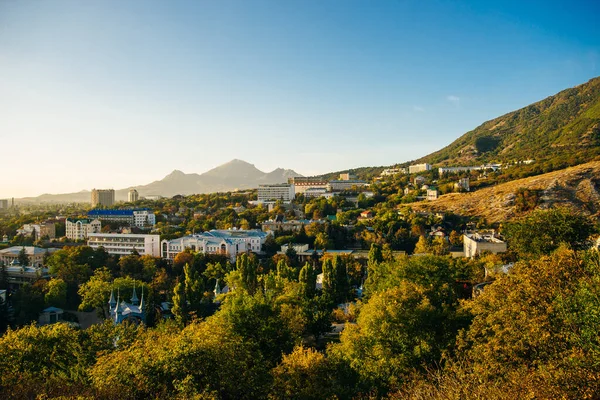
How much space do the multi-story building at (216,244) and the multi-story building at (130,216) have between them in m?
17.6

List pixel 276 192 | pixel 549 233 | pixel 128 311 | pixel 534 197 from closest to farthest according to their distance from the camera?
pixel 549 233 < pixel 128 311 < pixel 534 197 < pixel 276 192

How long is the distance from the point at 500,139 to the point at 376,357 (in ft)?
328

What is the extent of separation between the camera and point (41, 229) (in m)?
44.9

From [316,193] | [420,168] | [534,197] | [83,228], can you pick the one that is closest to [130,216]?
[83,228]

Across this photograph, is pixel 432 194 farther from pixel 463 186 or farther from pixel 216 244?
pixel 216 244

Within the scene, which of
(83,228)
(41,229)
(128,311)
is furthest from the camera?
(41,229)

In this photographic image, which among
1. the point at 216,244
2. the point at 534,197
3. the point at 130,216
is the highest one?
the point at 534,197

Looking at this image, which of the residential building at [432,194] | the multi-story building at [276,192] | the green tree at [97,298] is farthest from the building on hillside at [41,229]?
the residential building at [432,194]

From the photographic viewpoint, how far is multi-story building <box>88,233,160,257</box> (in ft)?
116

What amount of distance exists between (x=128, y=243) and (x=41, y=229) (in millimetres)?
15401

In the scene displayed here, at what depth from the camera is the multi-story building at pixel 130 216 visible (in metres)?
51.1

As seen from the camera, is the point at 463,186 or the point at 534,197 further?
the point at 463,186

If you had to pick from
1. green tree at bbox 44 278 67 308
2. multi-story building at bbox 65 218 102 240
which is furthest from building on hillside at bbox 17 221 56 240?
green tree at bbox 44 278 67 308

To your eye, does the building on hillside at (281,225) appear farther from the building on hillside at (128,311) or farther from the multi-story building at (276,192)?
the multi-story building at (276,192)
